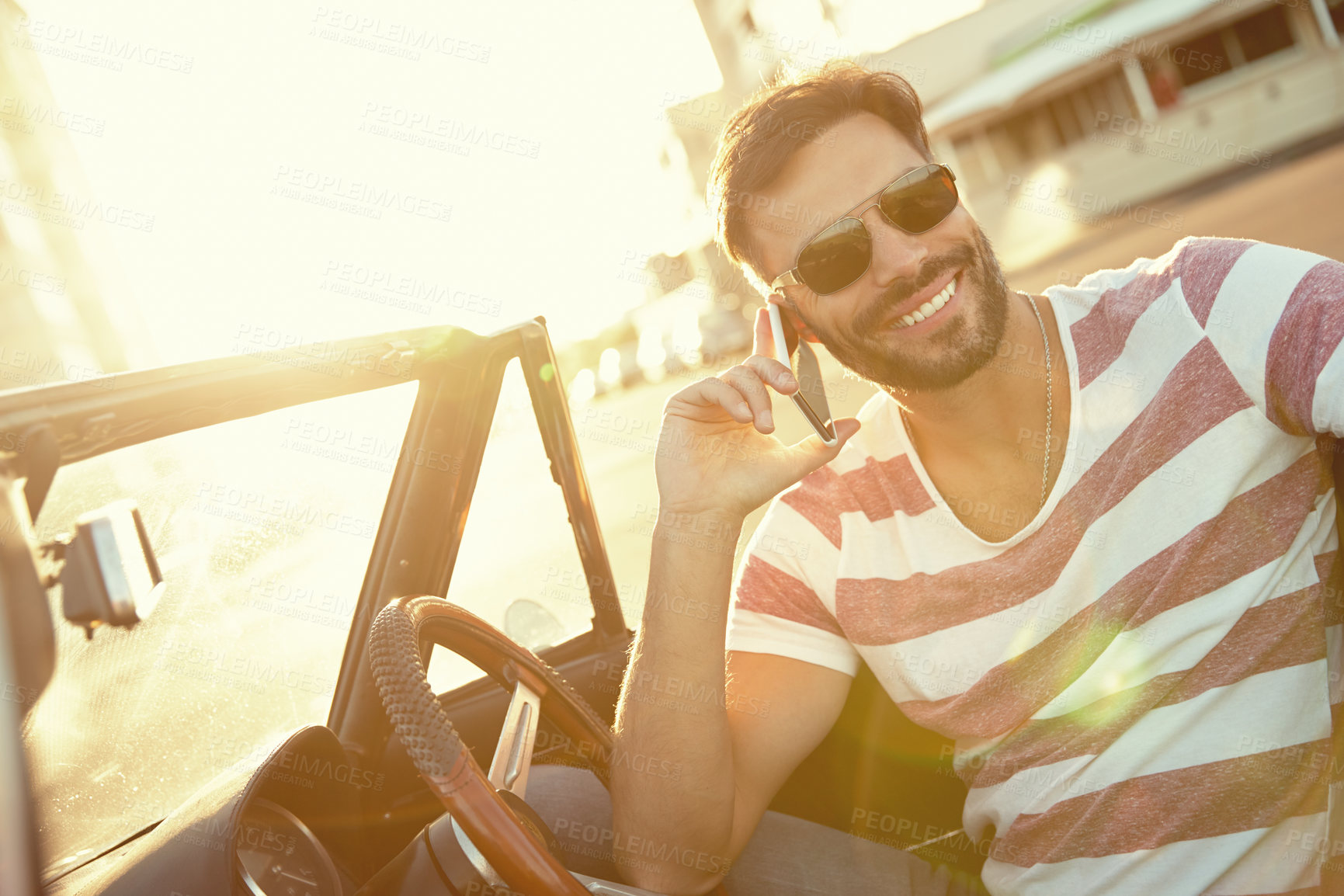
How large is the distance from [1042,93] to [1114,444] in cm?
2400

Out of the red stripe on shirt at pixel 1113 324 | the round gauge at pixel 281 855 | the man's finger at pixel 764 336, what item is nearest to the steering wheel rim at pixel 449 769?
the round gauge at pixel 281 855

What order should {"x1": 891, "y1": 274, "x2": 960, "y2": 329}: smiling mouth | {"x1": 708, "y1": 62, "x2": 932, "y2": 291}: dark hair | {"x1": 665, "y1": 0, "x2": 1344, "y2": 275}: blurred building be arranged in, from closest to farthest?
{"x1": 891, "y1": 274, "x2": 960, "y2": 329}: smiling mouth < {"x1": 708, "y1": 62, "x2": 932, "y2": 291}: dark hair < {"x1": 665, "y1": 0, "x2": 1344, "y2": 275}: blurred building

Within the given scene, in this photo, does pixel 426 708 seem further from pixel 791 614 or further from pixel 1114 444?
pixel 1114 444

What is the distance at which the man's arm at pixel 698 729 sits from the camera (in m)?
1.86

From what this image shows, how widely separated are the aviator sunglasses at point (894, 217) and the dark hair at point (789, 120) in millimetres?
204

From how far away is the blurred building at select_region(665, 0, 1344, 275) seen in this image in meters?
20.5

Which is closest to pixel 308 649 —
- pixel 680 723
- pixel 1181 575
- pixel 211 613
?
pixel 211 613

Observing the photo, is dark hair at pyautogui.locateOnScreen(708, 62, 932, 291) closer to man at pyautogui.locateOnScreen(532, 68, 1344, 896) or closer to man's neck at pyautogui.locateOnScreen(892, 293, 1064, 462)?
man at pyautogui.locateOnScreen(532, 68, 1344, 896)

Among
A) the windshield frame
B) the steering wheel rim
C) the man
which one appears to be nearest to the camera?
the steering wheel rim

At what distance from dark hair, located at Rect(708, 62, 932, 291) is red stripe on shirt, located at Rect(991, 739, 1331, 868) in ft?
4.68

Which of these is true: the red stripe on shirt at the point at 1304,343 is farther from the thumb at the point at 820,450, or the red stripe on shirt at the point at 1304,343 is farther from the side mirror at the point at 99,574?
the side mirror at the point at 99,574

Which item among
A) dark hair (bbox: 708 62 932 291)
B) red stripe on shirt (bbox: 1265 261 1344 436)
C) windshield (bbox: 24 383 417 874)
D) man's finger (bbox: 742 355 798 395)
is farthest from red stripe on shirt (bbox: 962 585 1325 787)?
windshield (bbox: 24 383 417 874)

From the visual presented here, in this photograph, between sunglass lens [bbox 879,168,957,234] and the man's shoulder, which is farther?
sunglass lens [bbox 879,168,957,234]

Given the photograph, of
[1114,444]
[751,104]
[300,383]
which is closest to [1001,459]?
[1114,444]
